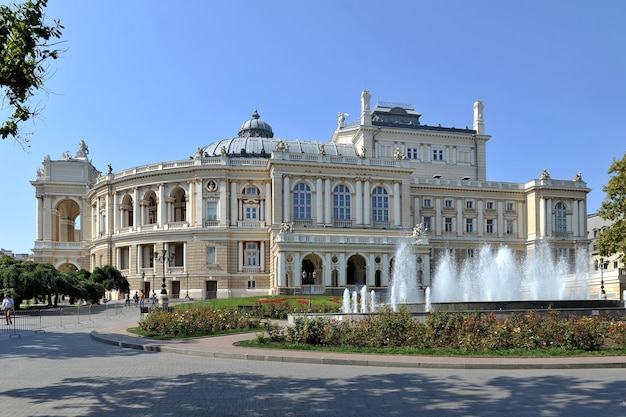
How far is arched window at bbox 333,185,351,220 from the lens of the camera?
76.6 meters

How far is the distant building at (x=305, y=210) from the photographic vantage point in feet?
236

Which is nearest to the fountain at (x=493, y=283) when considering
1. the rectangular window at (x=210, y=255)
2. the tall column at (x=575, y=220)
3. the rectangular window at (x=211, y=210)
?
the tall column at (x=575, y=220)

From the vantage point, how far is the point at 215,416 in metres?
11.2

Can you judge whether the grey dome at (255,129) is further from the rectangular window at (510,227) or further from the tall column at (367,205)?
the rectangular window at (510,227)

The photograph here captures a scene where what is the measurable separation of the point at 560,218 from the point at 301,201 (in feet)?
124

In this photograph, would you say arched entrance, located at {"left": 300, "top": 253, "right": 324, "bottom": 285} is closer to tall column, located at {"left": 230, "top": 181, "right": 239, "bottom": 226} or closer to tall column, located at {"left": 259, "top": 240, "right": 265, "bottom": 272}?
tall column, located at {"left": 259, "top": 240, "right": 265, "bottom": 272}

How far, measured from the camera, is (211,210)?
76.4 m

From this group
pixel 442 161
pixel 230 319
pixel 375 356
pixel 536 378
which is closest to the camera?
pixel 536 378

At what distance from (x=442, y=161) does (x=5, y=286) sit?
60903 mm

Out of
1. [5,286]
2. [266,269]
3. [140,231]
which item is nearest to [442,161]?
[266,269]

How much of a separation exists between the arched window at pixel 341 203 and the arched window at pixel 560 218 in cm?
3105

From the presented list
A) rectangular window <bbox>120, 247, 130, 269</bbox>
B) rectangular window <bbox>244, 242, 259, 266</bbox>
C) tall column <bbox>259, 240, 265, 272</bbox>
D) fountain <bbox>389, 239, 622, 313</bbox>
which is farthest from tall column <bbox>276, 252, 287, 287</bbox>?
rectangular window <bbox>120, 247, 130, 269</bbox>

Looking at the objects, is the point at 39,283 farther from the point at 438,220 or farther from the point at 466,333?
the point at 438,220

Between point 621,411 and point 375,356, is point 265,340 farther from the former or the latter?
point 621,411
